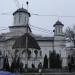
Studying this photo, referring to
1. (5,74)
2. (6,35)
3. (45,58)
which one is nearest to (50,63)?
(45,58)

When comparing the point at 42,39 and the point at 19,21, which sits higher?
the point at 19,21

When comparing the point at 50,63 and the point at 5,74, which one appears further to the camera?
the point at 50,63

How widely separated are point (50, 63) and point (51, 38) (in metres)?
9.02

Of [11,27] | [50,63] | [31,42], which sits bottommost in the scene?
[50,63]

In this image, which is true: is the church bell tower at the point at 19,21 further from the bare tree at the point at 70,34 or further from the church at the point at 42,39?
the bare tree at the point at 70,34

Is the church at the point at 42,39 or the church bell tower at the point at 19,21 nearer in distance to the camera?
the church at the point at 42,39

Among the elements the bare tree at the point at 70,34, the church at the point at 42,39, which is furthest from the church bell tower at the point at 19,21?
the bare tree at the point at 70,34

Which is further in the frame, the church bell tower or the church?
the church bell tower

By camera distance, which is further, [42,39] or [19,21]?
[19,21]

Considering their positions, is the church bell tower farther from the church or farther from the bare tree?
the bare tree

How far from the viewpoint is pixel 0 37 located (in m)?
70.9

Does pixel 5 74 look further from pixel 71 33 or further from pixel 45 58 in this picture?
pixel 71 33

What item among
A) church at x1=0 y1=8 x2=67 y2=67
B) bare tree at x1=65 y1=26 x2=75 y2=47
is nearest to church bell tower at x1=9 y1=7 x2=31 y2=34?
church at x1=0 y1=8 x2=67 y2=67

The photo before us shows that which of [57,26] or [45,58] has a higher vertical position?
[57,26]
